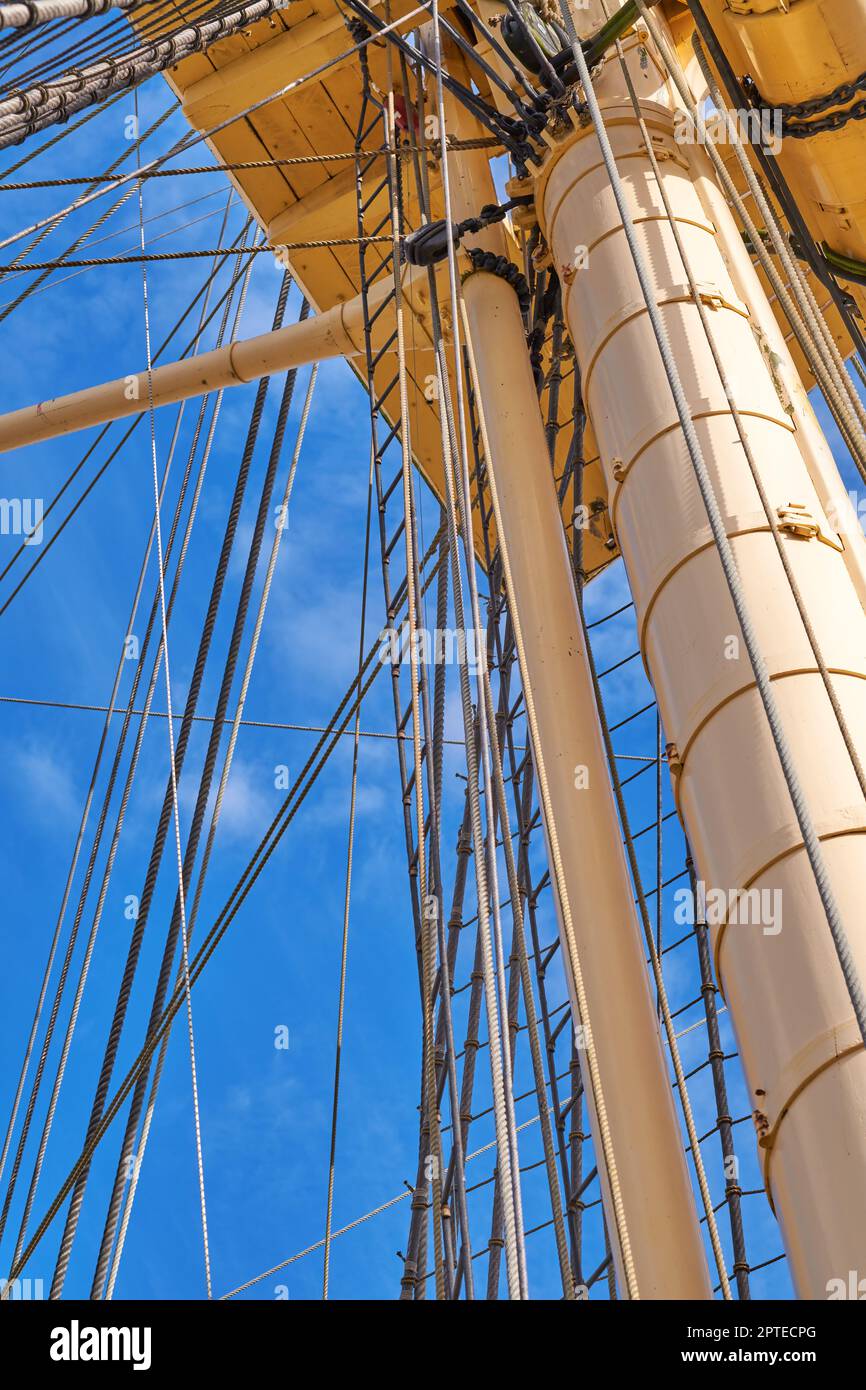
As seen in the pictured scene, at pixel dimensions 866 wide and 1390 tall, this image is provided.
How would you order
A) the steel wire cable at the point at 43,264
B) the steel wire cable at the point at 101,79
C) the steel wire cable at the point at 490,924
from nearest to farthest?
the steel wire cable at the point at 490,924 → the steel wire cable at the point at 101,79 → the steel wire cable at the point at 43,264

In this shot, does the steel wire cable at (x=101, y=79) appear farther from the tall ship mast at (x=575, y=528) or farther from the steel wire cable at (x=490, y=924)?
the steel wire cable at (x=490, y=924)

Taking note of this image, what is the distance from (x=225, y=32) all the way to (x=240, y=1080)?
1498 centimetres

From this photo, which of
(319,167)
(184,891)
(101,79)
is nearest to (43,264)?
(101,79)

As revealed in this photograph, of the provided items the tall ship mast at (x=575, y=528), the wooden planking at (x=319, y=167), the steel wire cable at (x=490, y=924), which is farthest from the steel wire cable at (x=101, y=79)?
the wooden planking at (x=319, y=167)

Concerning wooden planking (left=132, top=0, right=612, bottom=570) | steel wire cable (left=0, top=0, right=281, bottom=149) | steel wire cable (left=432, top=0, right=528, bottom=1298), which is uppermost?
wooden planking (left=132, top=0, right=612, bottom=570)

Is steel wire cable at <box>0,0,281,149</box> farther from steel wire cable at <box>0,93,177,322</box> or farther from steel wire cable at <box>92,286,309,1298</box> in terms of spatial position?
steel wire cable at <box>92,286,309,1298</box>

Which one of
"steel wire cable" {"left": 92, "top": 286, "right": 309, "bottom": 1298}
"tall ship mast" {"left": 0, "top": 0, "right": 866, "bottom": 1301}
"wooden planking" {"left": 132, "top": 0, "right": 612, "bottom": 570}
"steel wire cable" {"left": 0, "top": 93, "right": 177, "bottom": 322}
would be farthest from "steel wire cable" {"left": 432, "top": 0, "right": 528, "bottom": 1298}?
"wooden planking" {"left": 132, "top": 0, "right": 612, "bottom": 570}

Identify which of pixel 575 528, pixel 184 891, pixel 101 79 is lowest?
pixel 184 891

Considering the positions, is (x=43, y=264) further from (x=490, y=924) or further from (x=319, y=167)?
(x=319, y=167)

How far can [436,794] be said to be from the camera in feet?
11.3

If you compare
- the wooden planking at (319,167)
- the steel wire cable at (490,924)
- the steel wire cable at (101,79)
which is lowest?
the steel wire cable at (490,924)

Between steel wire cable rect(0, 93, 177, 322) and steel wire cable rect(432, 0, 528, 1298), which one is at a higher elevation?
steel wire cable rect(0, 93, 177, 322)

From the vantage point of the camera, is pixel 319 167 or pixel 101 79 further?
pixel 319 167
